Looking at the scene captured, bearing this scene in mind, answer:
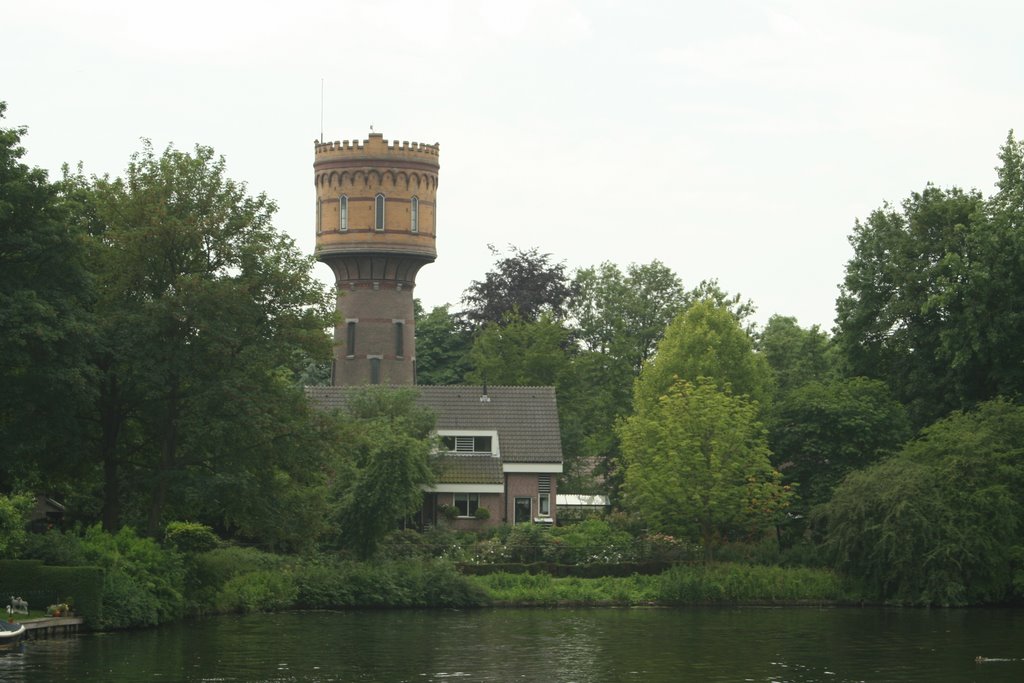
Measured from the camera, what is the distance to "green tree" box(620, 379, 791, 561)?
182 feet

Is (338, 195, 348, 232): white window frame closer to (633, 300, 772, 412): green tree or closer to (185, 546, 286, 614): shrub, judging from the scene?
(633, 300, 772, 412): green tree

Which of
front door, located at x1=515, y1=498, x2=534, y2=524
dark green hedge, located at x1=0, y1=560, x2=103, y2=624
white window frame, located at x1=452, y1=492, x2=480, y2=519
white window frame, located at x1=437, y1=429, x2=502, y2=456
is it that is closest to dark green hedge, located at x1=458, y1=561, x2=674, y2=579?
white window frame, located at x1=452, y1=492, x2=480, y2=519

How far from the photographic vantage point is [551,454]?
6862 cm

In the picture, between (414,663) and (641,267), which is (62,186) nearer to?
(414,663)

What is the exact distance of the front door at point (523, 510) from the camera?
6731 centimetres

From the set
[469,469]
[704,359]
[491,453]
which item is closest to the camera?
[469,469]

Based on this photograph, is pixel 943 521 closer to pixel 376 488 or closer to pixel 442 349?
pixel 376 488

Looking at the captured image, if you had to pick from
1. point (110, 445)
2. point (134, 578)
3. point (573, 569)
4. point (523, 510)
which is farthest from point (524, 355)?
point (134, 578)

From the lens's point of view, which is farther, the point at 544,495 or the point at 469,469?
the point at 544,495

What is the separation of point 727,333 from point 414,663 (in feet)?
130

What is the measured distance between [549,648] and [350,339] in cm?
4170

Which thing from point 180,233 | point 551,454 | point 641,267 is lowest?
point 551,454

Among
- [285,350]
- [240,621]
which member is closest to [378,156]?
[285,350]

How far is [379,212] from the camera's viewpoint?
77.9 metres
